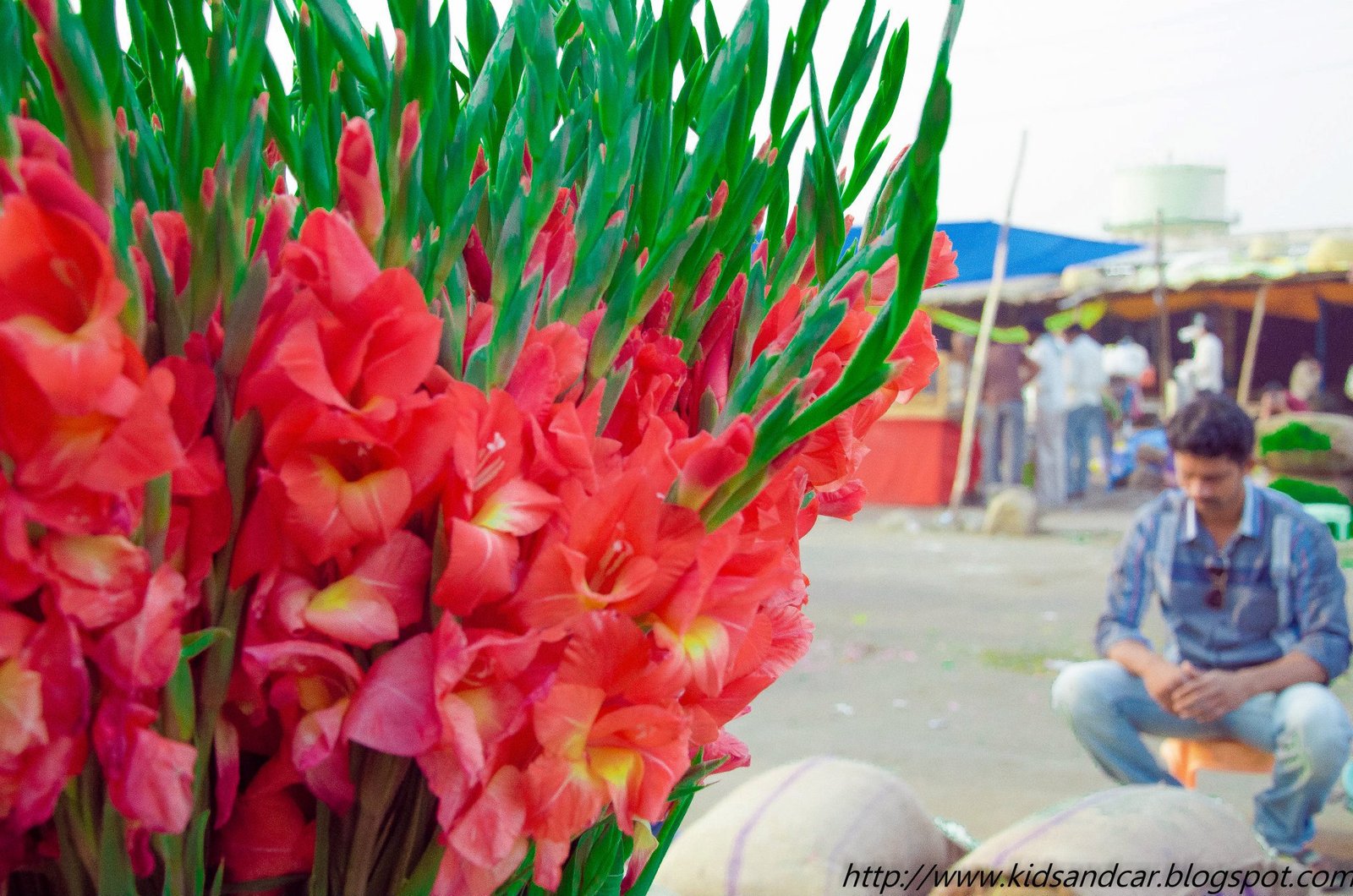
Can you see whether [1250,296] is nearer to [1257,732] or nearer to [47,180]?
[1257,732]

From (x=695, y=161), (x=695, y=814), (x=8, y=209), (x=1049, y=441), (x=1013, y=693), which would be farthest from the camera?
→ (x=1049, y=441)

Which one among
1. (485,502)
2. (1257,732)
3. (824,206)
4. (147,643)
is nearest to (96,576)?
(147,643)

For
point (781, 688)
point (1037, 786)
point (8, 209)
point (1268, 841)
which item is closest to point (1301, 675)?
point (1268, 841)

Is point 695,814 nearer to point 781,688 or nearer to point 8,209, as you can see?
point 781,688

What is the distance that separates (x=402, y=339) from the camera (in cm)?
42

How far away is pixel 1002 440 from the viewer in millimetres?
9945

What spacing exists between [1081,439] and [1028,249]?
5.57 feet

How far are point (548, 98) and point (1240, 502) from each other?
3.01 metres

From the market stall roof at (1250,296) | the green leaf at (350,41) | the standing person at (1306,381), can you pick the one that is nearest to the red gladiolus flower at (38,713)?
the green leaf at (350,41)

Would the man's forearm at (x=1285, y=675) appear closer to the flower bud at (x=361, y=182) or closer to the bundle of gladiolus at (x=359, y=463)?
the bundle of gladiolus at (x=359, y=463)

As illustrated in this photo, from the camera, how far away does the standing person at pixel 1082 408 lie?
9914 mm

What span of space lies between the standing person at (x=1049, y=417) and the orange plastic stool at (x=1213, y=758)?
263 inches

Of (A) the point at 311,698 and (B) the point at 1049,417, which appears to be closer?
(A) the point at 311,698

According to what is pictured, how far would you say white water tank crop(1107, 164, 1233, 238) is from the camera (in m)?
23.1
